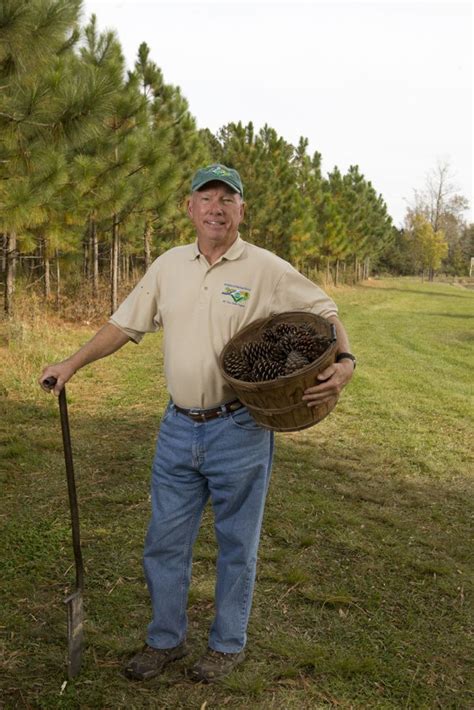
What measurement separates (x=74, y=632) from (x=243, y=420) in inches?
41.7

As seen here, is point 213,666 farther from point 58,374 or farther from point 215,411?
point 58,374

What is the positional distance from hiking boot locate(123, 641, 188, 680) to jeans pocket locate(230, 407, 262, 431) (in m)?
0.97

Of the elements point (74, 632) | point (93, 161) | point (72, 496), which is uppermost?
point (93, 161)

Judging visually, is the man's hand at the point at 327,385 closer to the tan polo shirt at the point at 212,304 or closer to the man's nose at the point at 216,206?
the tan polo shirt at the point at 212,304

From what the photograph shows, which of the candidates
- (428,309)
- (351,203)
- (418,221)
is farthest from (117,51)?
(418,221)

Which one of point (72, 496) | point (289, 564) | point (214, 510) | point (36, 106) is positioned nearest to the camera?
point (214, 510)

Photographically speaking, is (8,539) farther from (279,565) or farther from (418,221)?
(418,221)

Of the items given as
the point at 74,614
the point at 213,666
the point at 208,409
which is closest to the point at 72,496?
the point at 74,614

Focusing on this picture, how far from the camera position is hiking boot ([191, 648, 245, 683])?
255 cm

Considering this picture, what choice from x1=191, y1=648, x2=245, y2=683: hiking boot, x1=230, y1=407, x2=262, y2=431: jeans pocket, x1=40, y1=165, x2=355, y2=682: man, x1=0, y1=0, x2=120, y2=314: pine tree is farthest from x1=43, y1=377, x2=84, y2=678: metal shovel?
x1=0, y1=0, x2=120, y2=314: pine tree

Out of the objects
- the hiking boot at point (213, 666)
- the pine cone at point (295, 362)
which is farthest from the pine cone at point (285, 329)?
the hiking boot at point (213, 666)

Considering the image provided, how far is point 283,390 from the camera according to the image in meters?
2.22

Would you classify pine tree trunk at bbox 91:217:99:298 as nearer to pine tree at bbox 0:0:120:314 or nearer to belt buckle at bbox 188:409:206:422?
pine tree at bbox 0:0:120:314

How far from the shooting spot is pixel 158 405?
7.20 meters
